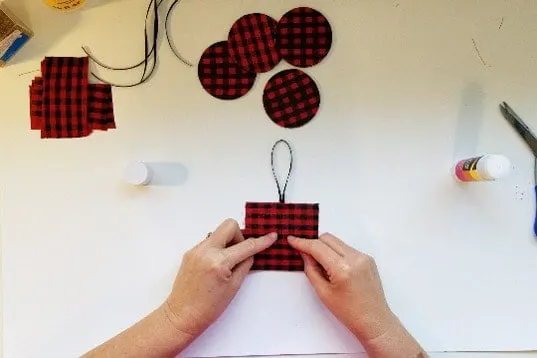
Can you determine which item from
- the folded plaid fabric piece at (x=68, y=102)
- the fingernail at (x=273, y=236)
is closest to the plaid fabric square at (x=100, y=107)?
the folded plaid fabric piece at (x=68, y=102)

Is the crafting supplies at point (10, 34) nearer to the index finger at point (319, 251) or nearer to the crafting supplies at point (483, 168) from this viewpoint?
the index finger at point (319, 251)

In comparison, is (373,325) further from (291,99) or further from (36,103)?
(36,103)

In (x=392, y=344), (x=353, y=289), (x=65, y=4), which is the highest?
(x=65, y=4)

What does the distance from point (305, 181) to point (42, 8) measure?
0.64 metres

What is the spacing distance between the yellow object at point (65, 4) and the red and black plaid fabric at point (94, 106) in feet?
0.48

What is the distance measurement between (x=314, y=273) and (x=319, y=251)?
5cm

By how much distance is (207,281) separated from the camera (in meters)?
0.98

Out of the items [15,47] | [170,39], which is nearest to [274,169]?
[170,39]

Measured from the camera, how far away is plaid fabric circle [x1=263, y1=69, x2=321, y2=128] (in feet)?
3.56

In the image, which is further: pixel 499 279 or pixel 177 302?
pixel 499 279

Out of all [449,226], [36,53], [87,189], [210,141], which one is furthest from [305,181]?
[36,53]

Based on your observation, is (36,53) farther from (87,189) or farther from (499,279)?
(499,279)

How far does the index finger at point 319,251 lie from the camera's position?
1.00 metres

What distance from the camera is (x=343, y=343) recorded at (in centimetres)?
107
